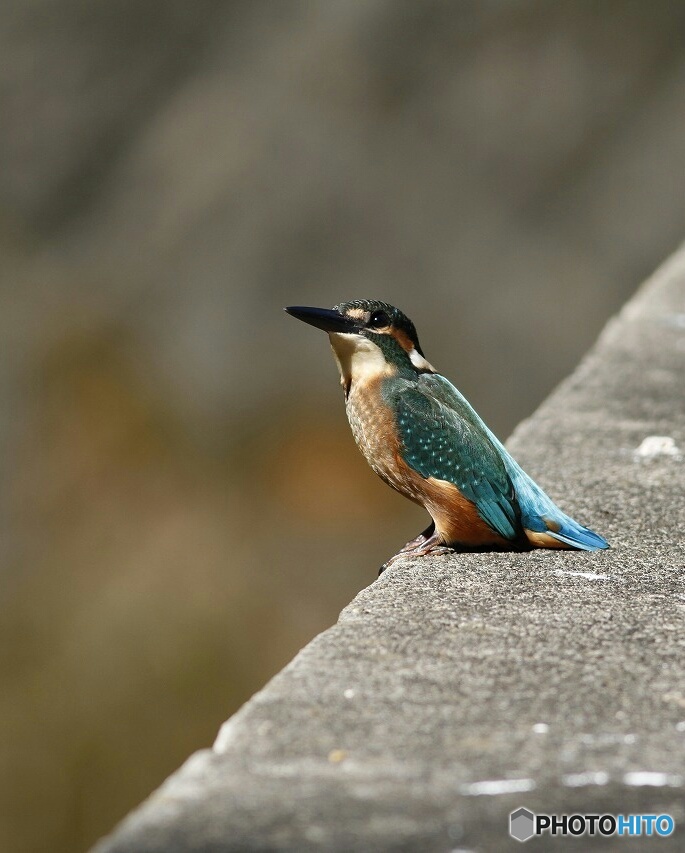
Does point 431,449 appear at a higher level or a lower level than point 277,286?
higher

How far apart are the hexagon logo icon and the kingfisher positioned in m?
1.01

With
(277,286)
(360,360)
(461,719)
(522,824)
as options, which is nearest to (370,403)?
(360,360)

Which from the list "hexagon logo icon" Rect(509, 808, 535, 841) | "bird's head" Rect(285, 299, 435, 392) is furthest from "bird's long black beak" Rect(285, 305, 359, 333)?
"hexagon logo icon" Rect(509, 808, 535, 841)

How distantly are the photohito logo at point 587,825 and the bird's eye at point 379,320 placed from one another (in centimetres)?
134

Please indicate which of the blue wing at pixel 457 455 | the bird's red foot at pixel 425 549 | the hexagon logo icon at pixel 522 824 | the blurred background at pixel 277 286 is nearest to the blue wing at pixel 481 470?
the blue wing at pixel 457 455

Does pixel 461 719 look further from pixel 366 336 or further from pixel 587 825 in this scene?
pixel 366 336

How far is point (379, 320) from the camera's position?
8.46ft

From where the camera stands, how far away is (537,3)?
926 cm

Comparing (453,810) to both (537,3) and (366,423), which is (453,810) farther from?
(537,3)

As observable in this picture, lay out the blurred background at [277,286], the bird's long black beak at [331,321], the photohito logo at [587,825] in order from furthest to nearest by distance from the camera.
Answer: the blurred background at [277,286] < the bird's long black beak at [331,321] < the photohito logo at [587,825]

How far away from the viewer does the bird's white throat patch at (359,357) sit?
8.42 feet

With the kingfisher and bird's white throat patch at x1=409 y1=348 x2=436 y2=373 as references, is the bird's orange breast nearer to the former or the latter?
the kingfisher

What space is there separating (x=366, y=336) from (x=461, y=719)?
3.61 ft

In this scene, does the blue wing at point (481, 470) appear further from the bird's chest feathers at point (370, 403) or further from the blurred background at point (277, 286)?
the blurred background at point (277, 286)
